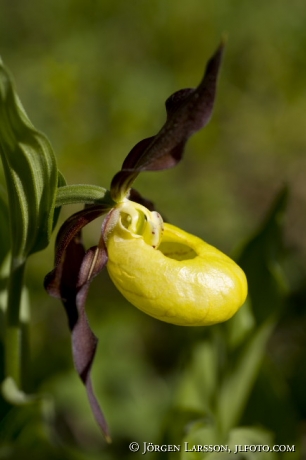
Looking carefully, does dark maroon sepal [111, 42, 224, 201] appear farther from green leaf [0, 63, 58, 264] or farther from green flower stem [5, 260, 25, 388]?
green flower stem [5, 260, 25, 388]

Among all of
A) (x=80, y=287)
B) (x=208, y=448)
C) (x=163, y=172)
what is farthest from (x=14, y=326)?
(x=163, y=172)

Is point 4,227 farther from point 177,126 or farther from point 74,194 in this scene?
point 177,126

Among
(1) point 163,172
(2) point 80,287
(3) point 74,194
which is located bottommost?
(1) point 163,172

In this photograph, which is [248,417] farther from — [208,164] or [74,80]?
[74,80]

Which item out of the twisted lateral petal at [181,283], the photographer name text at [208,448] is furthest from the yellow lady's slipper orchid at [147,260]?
the photographer name text at [208,448]

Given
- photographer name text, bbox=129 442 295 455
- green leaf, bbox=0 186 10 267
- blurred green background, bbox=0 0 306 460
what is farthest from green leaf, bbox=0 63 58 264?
photographer name text, bbox=129 442 295 455

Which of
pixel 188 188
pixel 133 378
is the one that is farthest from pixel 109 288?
pixel 188 188

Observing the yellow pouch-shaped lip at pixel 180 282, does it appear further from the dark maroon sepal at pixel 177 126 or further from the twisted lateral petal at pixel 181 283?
the dark maroon sepal at pixel 177 126

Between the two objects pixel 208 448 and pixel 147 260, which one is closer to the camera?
pixel 147 260
